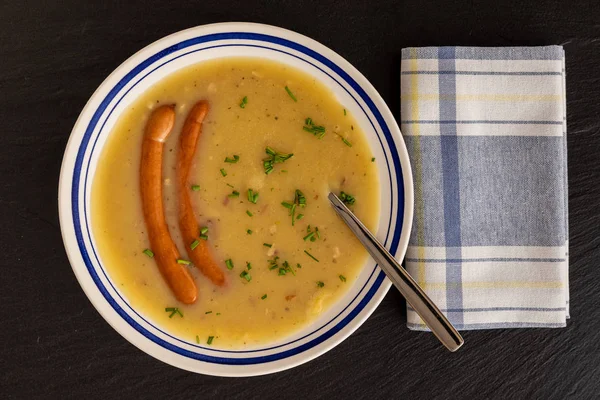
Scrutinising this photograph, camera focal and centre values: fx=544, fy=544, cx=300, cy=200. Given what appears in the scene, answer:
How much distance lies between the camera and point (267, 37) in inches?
66.8

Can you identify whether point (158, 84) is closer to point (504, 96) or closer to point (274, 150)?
point (274, 150)

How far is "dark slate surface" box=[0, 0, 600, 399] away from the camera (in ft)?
6.25

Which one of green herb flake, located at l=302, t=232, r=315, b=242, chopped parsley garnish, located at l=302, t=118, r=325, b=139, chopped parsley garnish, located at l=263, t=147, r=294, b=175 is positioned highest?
chopped parsley garnish, located at l=302, t=118, r=325, b=139

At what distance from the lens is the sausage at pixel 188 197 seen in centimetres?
174

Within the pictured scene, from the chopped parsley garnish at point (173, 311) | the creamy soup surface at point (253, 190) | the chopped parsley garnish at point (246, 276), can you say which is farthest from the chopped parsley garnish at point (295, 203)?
the chopped parsley garnish at point (173, 311)

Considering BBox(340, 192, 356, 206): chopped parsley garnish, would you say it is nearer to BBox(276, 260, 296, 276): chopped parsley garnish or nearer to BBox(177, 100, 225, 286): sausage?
BBox(276, 260, 296, 276): chopped parsley garnish

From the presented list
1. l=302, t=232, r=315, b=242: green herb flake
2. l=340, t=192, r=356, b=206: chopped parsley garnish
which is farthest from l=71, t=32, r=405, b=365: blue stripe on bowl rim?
l=302, t=232, r=315, b=242: green herb flake

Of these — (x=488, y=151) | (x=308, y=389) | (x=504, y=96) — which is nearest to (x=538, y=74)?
(x=504, y=96)

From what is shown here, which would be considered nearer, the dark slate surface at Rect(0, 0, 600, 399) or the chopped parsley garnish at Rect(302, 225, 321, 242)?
the chopped parsley garnish at Rect(302, 225, 321, 242)

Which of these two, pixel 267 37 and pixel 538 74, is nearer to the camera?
pixel 267 37

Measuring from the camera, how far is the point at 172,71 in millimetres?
1756

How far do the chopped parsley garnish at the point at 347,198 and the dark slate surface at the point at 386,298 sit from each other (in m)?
0.39

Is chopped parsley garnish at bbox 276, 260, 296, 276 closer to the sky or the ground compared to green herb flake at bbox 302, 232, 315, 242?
closer to the ground

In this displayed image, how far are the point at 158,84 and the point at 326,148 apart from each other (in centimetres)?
58
